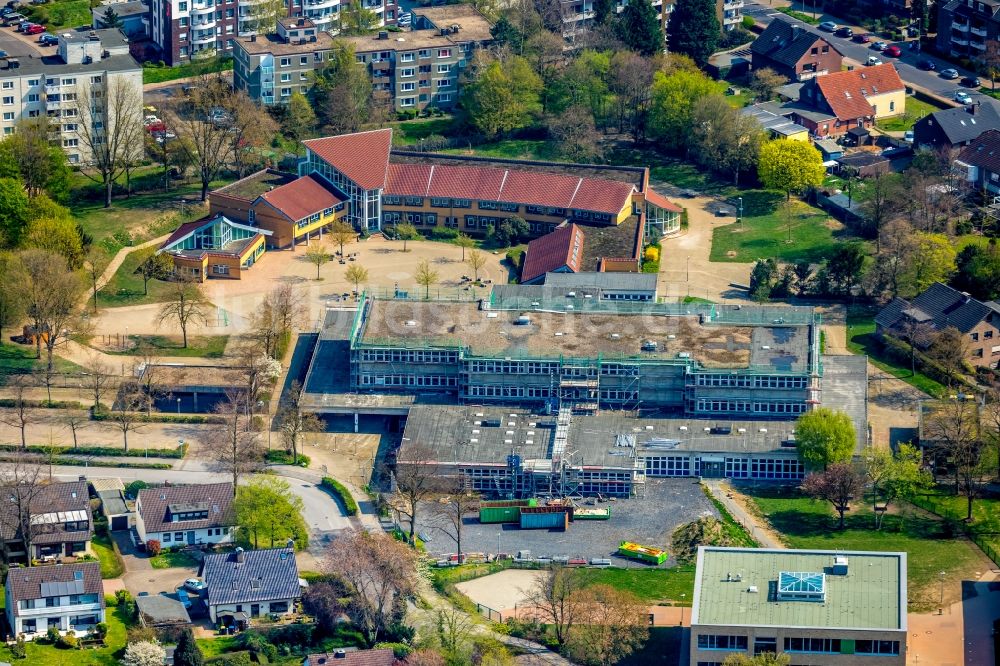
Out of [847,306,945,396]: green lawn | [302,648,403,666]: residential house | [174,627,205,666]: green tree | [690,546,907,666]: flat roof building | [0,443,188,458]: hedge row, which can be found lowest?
[0,443,188,458]: hedge row

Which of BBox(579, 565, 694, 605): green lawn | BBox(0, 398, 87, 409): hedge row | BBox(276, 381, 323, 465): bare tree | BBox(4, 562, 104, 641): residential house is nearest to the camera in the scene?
BBox(4, 562, 104, 641): residential house

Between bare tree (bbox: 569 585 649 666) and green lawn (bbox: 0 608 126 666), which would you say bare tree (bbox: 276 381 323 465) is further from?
bare tree (bbox: 569 585 649 666)

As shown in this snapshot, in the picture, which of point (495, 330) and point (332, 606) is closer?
point (332, 606)

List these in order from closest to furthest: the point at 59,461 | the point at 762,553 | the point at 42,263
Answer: the point at 762,553
the point at 59,461
the point at 42,263

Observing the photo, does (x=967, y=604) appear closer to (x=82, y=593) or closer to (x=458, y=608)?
(x=458, y=608)

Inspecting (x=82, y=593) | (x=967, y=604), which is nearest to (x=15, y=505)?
(x=82, y=593)

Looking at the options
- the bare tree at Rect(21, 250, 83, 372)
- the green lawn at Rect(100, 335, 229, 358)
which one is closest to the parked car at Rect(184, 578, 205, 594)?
the bare tree at Rect(21, 250, 83, 372)

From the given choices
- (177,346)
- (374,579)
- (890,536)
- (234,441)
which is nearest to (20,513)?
(234,441)
